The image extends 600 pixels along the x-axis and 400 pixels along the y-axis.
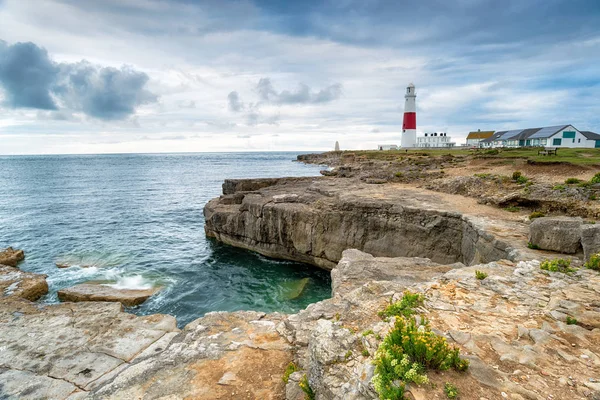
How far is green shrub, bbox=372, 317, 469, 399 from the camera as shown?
4941 millimetres

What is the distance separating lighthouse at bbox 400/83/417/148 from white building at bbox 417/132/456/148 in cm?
3116

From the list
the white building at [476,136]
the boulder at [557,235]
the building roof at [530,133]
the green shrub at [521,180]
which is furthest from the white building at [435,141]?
the boulder at [557,235]

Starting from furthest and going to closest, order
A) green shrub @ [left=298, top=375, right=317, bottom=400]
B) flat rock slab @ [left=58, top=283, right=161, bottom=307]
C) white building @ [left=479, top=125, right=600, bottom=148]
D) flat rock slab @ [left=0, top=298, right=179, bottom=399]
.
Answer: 1. white building @ [left=479, top=125, right=600, bottom=148]
2. flat rock slab @ [left=58, top=283, right=161, bottom=307]
3. flat rock slab @ [left=0, top=298, right=179, bottom=399]
4. green shrub @ [left=298, top=375, right=317, bottom=400]

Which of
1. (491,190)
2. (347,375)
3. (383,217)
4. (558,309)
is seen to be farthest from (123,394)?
(491,190)

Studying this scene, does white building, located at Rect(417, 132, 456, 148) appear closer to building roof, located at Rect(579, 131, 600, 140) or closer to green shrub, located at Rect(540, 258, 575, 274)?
building roof, located at Rect(579, 131, 600, 140)

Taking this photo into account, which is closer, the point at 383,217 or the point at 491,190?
the point at 383,217

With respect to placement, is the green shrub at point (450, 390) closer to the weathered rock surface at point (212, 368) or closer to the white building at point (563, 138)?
the weathered rock surface at point (212, 368)

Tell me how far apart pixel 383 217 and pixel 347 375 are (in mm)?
17695

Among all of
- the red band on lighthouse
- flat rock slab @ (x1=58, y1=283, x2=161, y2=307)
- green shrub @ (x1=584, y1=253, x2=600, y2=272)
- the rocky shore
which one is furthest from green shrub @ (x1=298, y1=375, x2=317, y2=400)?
the red band on lighthouse

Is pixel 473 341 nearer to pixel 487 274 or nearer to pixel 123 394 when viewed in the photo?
pixel 487 274

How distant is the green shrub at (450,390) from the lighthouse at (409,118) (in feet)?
321

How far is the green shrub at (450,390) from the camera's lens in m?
4.80

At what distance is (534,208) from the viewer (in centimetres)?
2014

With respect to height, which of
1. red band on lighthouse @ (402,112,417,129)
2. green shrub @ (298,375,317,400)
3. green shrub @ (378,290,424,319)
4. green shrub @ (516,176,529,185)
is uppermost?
red band on lighthouse @ (402,112,417,129)
